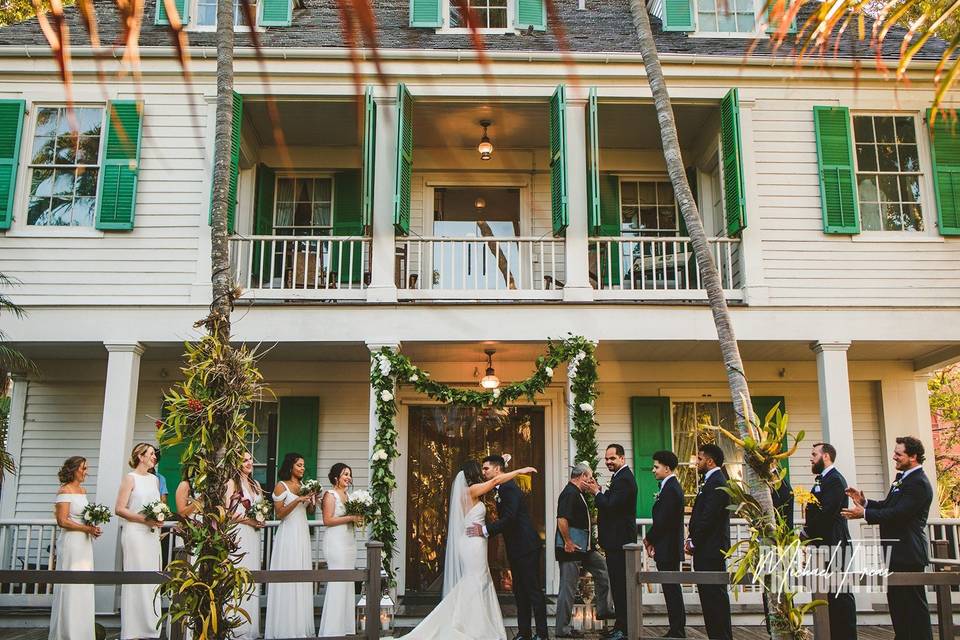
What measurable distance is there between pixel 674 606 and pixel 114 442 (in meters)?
6.76

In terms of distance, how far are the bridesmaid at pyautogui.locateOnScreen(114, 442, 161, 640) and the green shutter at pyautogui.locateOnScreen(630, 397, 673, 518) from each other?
21.4 feet

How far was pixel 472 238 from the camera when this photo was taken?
33.8 feet

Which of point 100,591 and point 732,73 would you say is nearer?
point 100,591

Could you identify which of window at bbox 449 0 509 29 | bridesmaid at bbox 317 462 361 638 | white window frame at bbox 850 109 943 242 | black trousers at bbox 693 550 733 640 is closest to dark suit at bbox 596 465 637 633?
black trousers at bbox 693 550 733 640

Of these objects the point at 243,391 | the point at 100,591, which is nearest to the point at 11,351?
the point at 100,591

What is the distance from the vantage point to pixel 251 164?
1177 centimetres

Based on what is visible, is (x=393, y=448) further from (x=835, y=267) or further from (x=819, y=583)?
(x=835, y=267)

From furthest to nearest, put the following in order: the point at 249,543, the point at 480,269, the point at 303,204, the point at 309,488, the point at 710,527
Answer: the point at 303,204 → the point at 480,269 → the point at 309,488 → the point at 249,543 → the point at 710,527

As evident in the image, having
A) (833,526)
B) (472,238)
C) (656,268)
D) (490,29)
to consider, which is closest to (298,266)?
(472,238)

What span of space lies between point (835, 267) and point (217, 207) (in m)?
7.82

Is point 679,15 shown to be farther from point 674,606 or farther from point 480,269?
point 674,606

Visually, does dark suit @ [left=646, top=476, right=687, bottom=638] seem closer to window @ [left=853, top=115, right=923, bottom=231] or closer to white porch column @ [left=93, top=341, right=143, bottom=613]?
window @ [left=853, top=115, right=923, bottom=231]

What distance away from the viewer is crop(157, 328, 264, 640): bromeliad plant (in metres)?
5.26

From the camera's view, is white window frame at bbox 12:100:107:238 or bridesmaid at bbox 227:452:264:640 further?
white window frame at bbox 12:100:107:238
